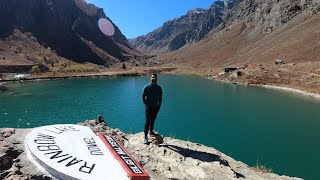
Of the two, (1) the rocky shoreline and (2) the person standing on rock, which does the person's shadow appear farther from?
(2) the person standing on rock

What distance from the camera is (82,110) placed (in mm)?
52594

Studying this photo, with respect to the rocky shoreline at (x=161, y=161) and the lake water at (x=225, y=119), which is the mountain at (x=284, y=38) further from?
the rocky shoreline at (x=161, y=161)

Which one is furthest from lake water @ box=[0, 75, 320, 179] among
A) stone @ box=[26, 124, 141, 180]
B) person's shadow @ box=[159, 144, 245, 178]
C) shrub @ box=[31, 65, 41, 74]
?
shrub @ box=[31, 65, 41, 74]

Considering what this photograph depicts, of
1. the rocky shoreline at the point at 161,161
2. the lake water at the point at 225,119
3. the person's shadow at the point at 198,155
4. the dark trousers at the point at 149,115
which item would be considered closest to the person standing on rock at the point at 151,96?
the dark trousers at the point at 149,115

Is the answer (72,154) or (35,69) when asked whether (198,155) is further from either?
(35,69)

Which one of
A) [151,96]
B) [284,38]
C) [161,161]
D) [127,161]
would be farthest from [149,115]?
[284,38]

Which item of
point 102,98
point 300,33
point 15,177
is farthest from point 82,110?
point 300,33

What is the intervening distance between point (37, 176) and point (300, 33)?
14178cm

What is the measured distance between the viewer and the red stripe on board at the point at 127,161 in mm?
11906

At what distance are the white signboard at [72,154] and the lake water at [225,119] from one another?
16.5 m

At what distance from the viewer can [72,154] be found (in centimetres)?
1307

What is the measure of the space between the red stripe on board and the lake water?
611 inches

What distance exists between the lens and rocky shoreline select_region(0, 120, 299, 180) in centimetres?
1230

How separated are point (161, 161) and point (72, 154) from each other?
12.8ft
